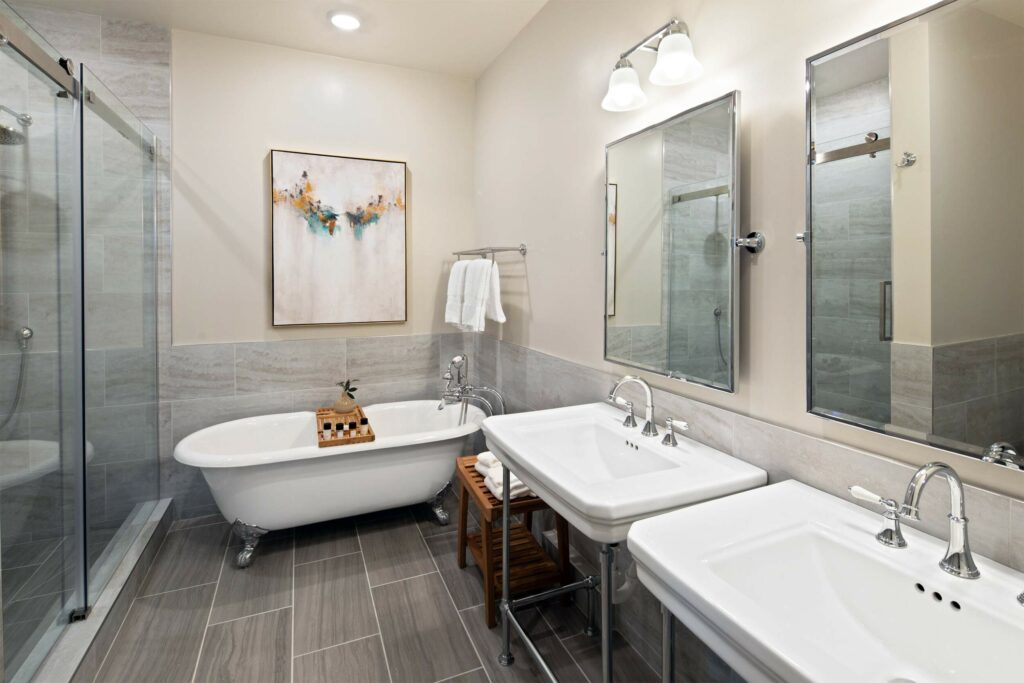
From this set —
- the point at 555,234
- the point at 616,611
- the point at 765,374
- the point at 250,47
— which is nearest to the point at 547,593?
the point at 616,611

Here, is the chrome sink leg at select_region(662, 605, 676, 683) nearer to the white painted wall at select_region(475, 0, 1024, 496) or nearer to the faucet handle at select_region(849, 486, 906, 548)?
the faucet handle at select_region(849, 486, 906, 548)

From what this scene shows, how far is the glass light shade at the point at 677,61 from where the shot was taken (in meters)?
1.50

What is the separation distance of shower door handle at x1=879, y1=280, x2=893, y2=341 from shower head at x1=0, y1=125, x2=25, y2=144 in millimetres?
2309

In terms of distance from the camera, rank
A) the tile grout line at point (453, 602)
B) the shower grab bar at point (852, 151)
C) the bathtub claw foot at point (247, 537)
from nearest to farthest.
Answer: the shower grab bar at point (852, 151)
the tile grout line at point (453, 602)
the bathtub claw foot at point (247, 537)

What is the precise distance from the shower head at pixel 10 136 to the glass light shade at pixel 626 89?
183 cm

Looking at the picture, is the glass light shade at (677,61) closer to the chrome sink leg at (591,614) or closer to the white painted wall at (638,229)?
the white painted wall at (638,229)

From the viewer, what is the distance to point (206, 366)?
2.93 metres

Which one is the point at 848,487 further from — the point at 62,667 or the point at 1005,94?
the point at 62,667

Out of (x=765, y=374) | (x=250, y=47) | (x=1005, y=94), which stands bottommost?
(x=765, y=374)

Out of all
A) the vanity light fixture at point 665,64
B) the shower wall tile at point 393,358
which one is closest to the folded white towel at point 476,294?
the shower wall tile at point 393,358

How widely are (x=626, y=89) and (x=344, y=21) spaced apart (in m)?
1.78

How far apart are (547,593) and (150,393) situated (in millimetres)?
2294

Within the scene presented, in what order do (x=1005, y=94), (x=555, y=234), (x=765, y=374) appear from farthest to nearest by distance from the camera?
(x=555, y=234), (x=765, y=374), (x=1005, y=94)

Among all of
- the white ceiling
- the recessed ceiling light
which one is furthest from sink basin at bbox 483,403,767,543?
the recessed ceiling light
